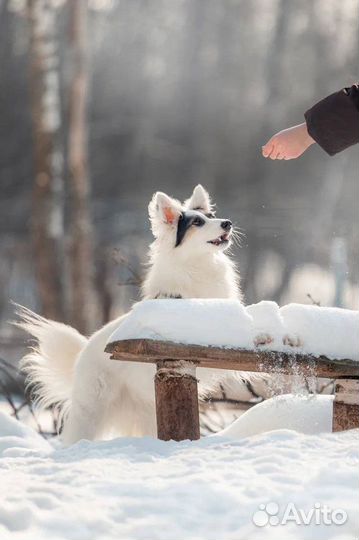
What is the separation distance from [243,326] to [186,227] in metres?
2.12

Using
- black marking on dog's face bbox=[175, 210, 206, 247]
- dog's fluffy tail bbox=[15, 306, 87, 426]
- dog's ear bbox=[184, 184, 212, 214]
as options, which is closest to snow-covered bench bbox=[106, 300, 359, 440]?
dog's fluffy tail bbox=[15, 306, 87, 426]

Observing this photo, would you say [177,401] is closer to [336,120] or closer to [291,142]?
[291,142]

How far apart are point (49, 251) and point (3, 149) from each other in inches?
411

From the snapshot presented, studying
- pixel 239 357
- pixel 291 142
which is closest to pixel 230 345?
pixel 239 357

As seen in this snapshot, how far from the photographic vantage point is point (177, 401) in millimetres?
4137

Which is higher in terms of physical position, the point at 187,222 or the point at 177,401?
the point at 187,222

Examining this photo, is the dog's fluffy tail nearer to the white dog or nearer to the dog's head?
the white dog

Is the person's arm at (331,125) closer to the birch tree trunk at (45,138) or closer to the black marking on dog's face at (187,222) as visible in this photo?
the black marking on dog's face at (187,222)

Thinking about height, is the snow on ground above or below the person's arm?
below

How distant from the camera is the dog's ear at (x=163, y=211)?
19.9 ft

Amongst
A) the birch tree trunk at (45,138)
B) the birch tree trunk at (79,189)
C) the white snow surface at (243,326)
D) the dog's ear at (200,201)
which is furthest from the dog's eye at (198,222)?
the birch tree trunk at (79,189)

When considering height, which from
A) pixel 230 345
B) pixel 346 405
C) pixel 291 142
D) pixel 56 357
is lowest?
pixel 56 357

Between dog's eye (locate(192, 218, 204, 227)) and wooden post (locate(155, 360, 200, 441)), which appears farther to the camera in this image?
dog's eye (locate(192, 218, 204, 227))

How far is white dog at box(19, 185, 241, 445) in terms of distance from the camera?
5484 mm
